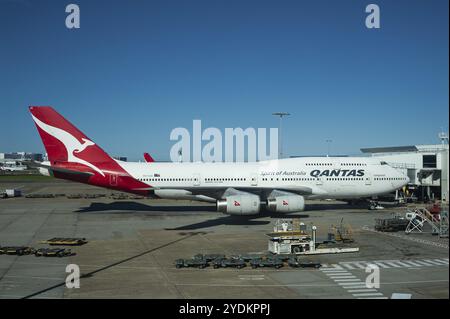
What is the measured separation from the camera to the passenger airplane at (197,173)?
3566 centimetres

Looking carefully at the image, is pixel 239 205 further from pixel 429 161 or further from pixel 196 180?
pixel 429 161

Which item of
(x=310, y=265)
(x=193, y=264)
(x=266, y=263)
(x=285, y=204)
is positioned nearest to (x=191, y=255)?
(x=193, y=264)

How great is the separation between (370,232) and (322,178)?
30.5 ft

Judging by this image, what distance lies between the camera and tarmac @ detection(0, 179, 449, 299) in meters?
14.7

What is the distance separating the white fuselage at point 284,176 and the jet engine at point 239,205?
5781mm

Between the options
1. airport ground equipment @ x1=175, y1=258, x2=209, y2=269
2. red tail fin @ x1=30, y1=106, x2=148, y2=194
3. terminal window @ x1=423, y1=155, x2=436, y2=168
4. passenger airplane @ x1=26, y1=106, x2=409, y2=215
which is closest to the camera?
airport ground equipment @ x1=175, y1=258, x2=209, y2=269

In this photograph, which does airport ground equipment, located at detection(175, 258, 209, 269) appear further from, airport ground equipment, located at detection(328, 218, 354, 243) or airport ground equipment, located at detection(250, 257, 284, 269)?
airport ground equipment, located at detection(328, 218, 354, 243)

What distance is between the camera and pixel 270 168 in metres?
36.8

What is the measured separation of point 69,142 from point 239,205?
17.0 meters

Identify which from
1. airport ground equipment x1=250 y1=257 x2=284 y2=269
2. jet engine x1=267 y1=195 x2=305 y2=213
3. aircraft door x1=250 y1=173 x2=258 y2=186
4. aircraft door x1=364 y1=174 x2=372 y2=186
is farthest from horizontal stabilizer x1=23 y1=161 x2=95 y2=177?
aircraft door x1=364 y1=174 x2=372 y2=186

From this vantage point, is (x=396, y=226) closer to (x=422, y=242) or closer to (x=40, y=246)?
(x=422, y=242)

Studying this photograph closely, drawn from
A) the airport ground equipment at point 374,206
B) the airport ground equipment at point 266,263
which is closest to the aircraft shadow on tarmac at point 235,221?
the airport ground equipment at point 374,206

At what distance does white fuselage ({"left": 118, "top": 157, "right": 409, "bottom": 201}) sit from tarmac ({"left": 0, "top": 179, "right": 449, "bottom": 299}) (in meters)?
2.23

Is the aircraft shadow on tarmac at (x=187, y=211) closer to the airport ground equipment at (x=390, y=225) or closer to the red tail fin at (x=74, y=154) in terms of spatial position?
the red tail fin at (x=74, y=154)
